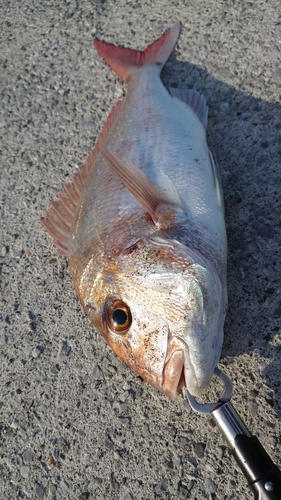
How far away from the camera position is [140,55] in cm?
304

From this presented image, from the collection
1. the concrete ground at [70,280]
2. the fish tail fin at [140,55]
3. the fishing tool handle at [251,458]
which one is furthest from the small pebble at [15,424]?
the fish tail fin at [140,55]

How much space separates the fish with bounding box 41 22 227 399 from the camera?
171 cm

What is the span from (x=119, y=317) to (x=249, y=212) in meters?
1.11

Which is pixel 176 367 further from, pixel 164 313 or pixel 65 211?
pixel 65 211

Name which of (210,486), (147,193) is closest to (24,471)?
(210,486)

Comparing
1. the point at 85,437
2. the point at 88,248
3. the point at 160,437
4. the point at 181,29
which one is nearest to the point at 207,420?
the point at 160,437

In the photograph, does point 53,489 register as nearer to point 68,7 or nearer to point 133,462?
point 133,462

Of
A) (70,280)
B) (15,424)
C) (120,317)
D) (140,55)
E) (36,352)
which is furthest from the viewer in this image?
(140,55)

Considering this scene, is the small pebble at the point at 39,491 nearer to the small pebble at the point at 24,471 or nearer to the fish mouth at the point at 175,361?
the small pebble at the point at 24,471

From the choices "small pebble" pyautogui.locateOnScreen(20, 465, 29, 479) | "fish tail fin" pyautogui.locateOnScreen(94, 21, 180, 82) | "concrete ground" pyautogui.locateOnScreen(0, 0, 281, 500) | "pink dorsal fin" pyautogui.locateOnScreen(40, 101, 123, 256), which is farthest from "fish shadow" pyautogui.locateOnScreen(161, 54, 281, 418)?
"small pebble" pyautogui.locateOnScreen(20, 465, 29, 479)

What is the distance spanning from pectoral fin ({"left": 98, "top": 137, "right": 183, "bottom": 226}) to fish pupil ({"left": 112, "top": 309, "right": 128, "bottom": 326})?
0.45 meters

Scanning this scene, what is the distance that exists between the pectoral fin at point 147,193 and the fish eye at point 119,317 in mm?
429

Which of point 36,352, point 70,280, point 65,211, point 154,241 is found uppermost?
point 154,241

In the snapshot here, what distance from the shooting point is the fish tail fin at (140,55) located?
300 cm
